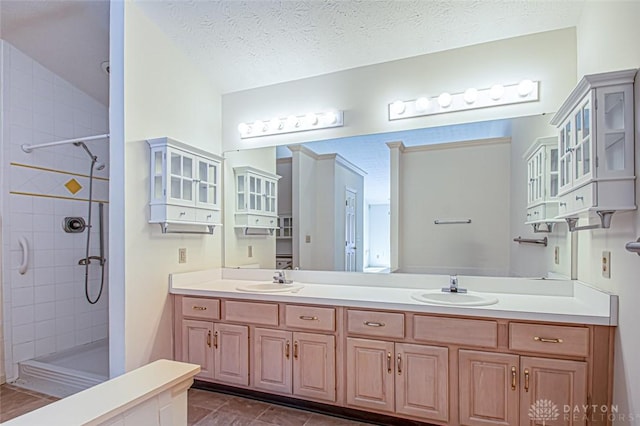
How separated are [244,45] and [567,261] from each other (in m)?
2.73

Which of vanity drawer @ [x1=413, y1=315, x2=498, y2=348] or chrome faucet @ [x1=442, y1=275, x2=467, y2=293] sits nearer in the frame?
vanity drawer @ [x1=413, y1=315, x2=498, y2=348]

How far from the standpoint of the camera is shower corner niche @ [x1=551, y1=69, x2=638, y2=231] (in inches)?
59.2

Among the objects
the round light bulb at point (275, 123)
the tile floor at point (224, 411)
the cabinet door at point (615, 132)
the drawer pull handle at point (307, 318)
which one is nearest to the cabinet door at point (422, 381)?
the tile floor at point (224, 411)

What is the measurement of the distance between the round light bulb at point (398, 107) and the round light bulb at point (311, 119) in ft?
2.09

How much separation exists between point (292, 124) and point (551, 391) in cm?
250

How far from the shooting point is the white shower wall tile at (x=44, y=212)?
2842 mm

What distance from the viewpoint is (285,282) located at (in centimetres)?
283

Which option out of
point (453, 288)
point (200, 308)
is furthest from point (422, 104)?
point (200, 308)

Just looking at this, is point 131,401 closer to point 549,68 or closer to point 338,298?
point 338,298

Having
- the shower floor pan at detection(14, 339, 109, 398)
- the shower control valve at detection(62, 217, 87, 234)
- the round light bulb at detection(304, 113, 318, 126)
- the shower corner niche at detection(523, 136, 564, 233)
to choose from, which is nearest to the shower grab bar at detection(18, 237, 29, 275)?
the shower control valve at detection(62, 217, 87, 234)

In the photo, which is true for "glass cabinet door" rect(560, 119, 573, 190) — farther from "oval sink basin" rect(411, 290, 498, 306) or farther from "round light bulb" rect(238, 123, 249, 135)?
"round light bulb" rect(238, 123, 249, 135)

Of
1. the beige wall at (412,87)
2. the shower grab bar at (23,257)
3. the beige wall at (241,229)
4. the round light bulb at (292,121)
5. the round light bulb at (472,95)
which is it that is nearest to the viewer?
the beige wall at (412,87)

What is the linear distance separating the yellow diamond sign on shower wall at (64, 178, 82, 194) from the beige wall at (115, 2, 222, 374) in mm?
1328

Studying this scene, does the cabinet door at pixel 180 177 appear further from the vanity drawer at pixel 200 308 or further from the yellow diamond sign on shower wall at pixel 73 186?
the yellow diamond sign on shower wall at pixel 73 186
